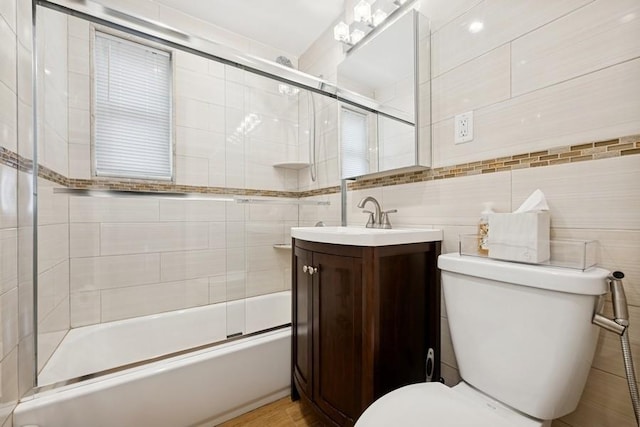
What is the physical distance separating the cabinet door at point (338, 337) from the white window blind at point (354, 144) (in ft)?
2.33

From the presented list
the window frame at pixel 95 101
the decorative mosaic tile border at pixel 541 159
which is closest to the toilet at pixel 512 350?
the decorative mosaic tile border at pixel 541 159

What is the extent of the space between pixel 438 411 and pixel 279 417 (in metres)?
0.93

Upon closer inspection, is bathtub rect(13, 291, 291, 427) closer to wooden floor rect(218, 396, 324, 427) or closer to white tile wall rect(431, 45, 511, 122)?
wooden floor rect(218, 396, 324, 427)

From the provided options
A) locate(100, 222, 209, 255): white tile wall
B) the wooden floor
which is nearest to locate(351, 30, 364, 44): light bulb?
locate(100, 222, 209, 255): white tile wall

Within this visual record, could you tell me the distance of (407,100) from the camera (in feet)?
4.31

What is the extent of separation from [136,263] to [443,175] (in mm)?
1896

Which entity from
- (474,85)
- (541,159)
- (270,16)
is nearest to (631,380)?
(541,159)

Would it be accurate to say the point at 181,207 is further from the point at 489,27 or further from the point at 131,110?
the point at 489,27

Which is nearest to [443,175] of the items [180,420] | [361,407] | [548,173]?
[548,173]

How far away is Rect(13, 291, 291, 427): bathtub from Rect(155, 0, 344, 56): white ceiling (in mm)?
2049

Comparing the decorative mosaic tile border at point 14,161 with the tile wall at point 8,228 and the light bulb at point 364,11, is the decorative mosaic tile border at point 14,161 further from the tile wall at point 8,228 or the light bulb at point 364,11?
the light bulb at point 364,11

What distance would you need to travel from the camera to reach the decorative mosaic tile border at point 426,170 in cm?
78

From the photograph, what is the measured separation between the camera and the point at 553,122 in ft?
2.89

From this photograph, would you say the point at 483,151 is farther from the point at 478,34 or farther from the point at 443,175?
the point at 478,34
